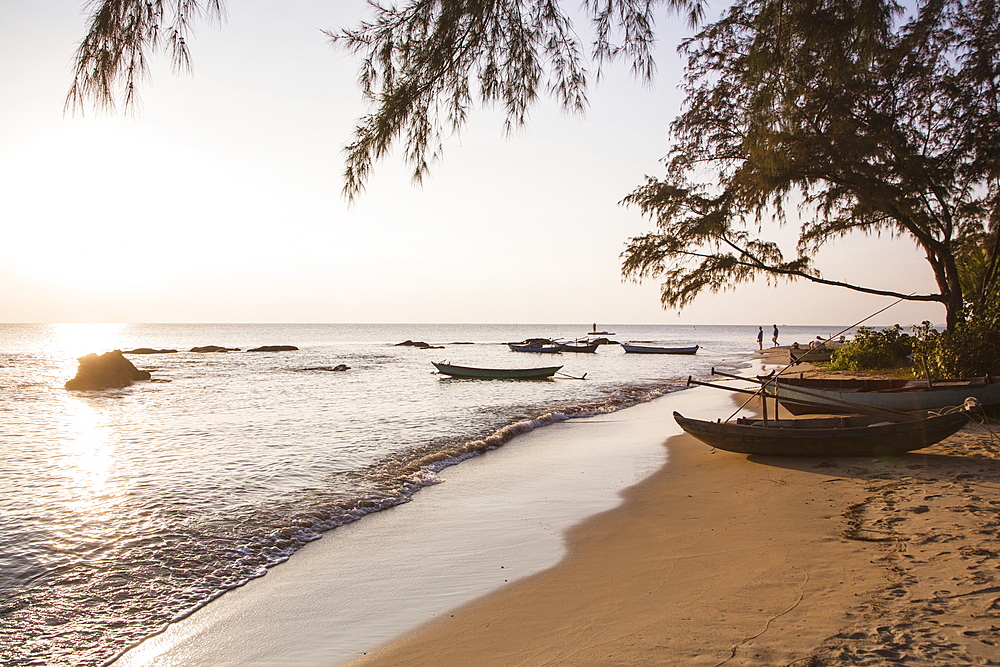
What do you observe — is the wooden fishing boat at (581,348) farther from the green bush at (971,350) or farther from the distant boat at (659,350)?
the green bush at (971,350)

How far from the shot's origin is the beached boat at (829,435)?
995 cm

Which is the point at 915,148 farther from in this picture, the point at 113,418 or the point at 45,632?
the point at 113,418

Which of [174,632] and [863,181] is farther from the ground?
[863,181]

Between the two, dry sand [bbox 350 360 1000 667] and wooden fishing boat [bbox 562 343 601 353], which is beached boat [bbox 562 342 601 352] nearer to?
wooden fishing boat [bbox 562 343 601 353]

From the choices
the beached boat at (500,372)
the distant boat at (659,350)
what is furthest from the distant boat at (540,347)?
the beached boat at (500,372)

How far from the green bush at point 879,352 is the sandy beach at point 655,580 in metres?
15.1

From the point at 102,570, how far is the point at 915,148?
69.2 ft

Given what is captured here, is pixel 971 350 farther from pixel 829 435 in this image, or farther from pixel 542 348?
pixel 542 348

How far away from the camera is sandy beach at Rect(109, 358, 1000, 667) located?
446cm

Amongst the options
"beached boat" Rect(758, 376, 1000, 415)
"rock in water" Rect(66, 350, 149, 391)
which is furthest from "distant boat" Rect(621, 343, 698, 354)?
"beached boat" Rect(758, 376, 1000, 415)

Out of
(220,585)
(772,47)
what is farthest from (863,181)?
(220,585)

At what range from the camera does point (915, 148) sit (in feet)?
56.6

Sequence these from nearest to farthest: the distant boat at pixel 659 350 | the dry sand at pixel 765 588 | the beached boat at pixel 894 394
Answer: the dry sand at pixel 765 588 → the beached boat at pixel 894 394 → the distant boat at pixel 659 350

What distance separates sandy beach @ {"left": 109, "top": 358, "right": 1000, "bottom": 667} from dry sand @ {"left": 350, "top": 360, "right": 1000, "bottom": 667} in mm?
22
